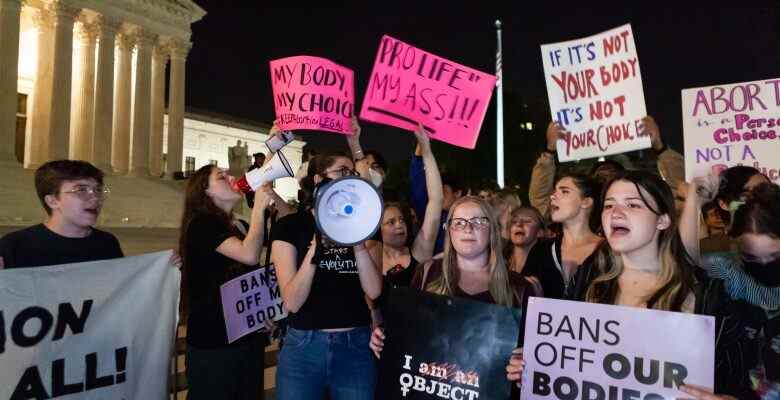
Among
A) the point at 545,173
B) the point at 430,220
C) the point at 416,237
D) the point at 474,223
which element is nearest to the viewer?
the point at 474,223

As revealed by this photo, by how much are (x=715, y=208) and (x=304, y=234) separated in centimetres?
318

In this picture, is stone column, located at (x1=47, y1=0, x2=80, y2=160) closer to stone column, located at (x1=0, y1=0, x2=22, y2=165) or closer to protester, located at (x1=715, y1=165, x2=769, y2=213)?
stone column, located at (x1=0, y1=0, x2=22, y2=165)

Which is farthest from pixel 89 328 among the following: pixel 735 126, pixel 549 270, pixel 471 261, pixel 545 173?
pixel 735 126

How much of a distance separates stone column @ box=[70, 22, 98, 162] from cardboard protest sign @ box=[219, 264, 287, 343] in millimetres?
28452

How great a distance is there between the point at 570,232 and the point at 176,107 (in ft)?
114

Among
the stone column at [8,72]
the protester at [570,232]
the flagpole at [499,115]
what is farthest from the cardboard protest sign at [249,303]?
the stone column at [8,72]

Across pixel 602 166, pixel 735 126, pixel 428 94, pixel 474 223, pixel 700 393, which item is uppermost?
pixel 428 94

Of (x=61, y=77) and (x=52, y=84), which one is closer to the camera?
(x=52, y=84)

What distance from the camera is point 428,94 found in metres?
4.87

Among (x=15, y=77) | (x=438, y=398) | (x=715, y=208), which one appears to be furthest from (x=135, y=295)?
(x=15, y=77)

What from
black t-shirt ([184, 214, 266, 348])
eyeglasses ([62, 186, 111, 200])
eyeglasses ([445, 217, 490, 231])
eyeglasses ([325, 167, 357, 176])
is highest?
eyeglasses ([325, 167, 357, 176])

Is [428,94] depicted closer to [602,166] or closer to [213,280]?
[602,166]

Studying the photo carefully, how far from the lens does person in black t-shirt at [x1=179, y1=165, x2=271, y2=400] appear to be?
371 centimetres

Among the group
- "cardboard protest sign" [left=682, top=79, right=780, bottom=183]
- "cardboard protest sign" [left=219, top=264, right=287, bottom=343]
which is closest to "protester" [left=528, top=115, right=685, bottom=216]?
"cardboard protest sign" [left=682, top=79, right=780, bottom=183]
